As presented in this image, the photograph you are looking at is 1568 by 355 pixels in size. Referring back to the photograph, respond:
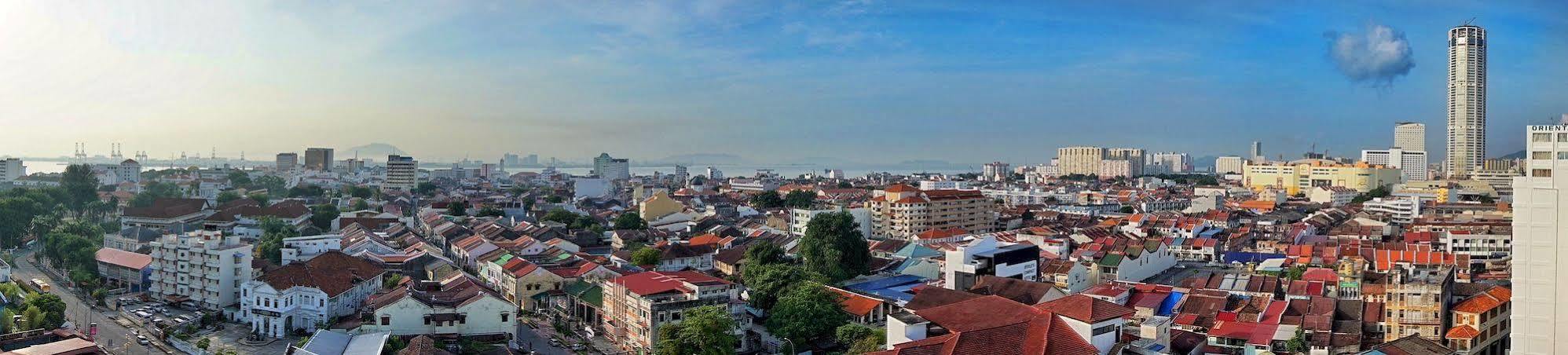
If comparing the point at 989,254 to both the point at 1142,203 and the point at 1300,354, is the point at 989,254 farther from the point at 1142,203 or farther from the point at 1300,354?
the point at 1142,203

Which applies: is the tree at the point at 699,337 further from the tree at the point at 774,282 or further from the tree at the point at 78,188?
the tree at the point at 78,188

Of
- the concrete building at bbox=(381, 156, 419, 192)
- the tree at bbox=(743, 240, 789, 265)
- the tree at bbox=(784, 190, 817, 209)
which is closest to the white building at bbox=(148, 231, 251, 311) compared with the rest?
the tree at bbox=(743, 240, 789, 265)

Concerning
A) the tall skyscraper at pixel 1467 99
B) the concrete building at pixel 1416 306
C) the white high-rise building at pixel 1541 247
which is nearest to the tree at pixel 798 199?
the concrete building at pixel 1416 306

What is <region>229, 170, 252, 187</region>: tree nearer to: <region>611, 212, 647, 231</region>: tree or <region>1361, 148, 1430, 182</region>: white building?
<region>611, 212, 647, 231</region>: tree

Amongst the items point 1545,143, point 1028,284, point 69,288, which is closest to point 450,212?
point 69,288

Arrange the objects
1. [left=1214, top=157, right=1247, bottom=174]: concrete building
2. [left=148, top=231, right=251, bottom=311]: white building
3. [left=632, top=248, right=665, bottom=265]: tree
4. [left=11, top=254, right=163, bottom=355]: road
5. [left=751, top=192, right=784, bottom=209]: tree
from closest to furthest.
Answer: [left=11, top=254, right=163, bottom=355]: road < [left=148, top=231, right=251, bottom=311]: white building < [left=632, top=248, right=665, bottom=265]: tree < [left=751, top=192, right=784, bottom=209]: tree < [left=1214, top=157, right=1247, bottom=174]: concrete building

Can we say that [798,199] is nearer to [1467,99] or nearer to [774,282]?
[774,282]
